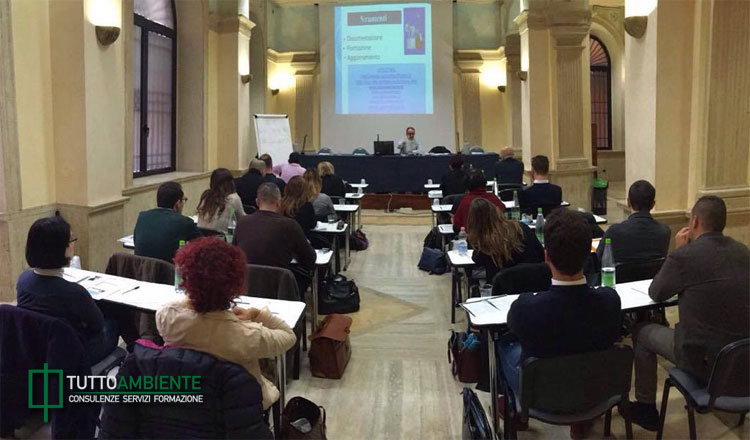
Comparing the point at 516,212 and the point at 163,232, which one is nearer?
the point at 163,232

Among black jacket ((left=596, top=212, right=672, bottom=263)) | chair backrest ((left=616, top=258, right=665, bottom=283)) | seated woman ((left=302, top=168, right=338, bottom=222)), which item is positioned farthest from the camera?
seated woman ((left=302, top=168, right=338, bottom=222))

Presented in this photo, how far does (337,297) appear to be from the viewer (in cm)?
570

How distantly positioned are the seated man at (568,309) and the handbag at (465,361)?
1.43 meters

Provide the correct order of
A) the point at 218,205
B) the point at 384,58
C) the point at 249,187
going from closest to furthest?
the point at 218,205
the point at 249,187
the point at 384,58

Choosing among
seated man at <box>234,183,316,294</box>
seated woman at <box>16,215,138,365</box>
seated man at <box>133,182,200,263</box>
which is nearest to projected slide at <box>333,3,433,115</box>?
seated man at <box>234,183,316,294</box>

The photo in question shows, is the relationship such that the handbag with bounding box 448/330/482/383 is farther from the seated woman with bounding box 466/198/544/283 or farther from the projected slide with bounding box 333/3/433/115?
the projected slide with bounding box 333/3/433/115

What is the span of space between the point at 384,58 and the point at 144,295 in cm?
1124

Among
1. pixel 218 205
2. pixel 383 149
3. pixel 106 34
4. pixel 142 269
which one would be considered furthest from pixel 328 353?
pixel 383 149

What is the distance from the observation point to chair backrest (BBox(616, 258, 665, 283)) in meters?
3.75

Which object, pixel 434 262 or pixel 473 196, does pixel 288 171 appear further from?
pixel 473 196

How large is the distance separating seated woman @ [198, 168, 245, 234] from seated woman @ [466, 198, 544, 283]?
6.91 feet

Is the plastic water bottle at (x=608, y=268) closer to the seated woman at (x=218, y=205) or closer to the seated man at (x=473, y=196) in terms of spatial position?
the seated man at (x=473, y=196)

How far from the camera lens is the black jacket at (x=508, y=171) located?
8656 mm

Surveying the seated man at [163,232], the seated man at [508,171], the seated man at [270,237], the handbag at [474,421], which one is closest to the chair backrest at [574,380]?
the handbag at [474,421]
